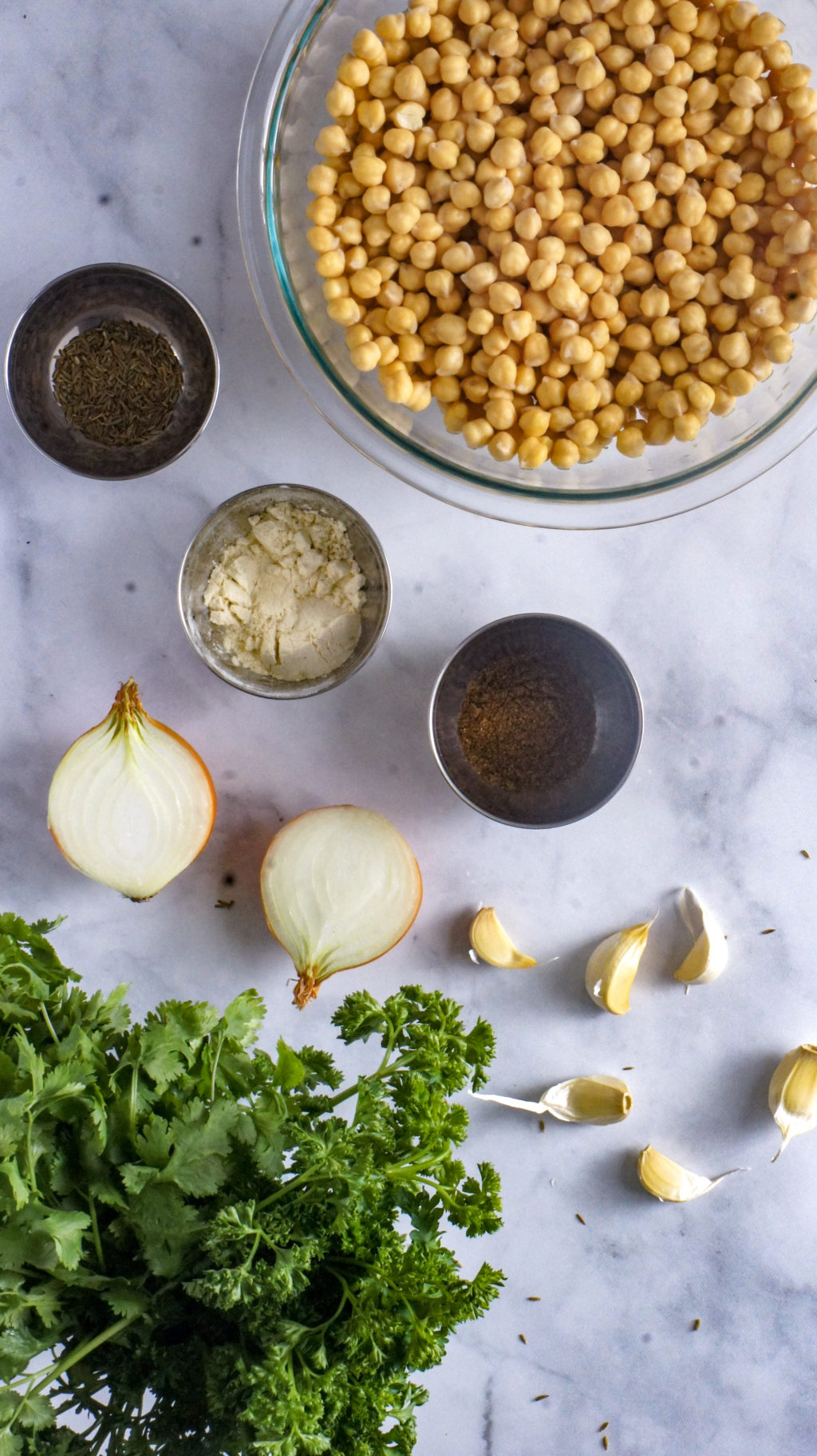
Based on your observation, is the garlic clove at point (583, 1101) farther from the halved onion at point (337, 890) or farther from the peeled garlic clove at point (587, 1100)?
the halved onion at point (337, 890)

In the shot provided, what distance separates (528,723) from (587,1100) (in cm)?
54

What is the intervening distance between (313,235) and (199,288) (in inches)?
11.6

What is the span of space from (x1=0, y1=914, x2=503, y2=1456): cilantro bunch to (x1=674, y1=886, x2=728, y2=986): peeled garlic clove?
50 centimetres

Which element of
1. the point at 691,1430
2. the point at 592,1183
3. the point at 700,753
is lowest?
the point at 691,1430

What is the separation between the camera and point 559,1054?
1.52 meters

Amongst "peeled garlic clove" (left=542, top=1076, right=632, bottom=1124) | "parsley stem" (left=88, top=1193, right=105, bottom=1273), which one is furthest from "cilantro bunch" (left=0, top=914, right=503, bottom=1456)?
"peeled garlic clove" (left=542, top=1076, right=632, bottom=1124)

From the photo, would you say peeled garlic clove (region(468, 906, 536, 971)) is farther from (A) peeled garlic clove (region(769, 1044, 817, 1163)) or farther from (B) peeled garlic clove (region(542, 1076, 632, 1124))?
(A) peeled garlic clove (region(769, 1044, 817, 1163))

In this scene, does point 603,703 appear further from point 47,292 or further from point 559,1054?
point 47,292

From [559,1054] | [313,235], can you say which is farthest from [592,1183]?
[313,235]

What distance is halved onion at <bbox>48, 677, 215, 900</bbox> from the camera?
4.57 feet

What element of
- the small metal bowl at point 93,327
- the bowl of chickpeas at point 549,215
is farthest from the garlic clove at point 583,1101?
the small metal bowl at point 93,327

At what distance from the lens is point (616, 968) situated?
1.47 meters

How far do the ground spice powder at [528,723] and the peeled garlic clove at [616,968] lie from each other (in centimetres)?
26

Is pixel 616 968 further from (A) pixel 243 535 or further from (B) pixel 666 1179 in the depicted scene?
(A) pixel 243 535
